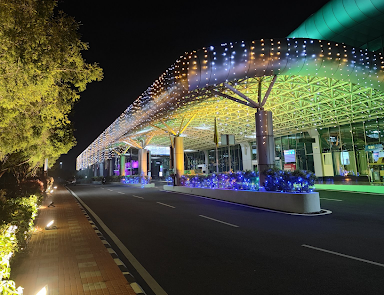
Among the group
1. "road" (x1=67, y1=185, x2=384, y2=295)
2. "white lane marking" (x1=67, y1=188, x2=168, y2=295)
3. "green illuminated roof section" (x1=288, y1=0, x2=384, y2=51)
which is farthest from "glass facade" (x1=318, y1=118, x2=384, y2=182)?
"white lane marking" (x1=67, y1=188, x2=168, y2=295)

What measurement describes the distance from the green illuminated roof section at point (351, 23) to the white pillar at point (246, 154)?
27.0 meters

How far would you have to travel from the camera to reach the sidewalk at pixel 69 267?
13.8 ft

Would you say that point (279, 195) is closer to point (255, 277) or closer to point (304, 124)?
point (255, 277)

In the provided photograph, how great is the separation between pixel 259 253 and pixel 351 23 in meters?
23.6

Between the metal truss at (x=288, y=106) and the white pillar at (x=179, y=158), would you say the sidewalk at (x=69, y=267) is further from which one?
the white pillar at (x=179, y=158)

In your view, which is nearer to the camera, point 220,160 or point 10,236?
point 10,236

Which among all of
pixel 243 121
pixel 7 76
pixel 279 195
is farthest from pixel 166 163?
pixel 7 76

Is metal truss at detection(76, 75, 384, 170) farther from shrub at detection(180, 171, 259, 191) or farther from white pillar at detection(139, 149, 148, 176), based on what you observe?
shrub at detection(180, 171, 259, 191)

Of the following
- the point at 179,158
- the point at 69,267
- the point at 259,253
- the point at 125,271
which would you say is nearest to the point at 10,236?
the point at 69,267

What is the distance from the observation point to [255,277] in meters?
4.49

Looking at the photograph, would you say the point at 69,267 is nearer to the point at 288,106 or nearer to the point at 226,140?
the point at 226,140

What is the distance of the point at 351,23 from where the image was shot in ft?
70.6

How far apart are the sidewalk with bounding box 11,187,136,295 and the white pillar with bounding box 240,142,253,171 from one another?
44.3 metres

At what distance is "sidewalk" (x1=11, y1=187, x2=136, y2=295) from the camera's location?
420cm
